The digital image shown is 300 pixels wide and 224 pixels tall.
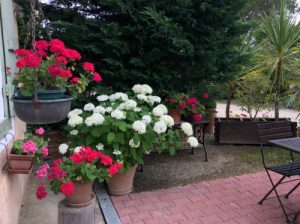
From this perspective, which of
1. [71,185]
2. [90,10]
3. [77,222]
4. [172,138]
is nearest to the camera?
[71,185]

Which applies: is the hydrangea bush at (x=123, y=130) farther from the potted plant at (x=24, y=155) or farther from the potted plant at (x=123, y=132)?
the potted plant at (x=24, y=155)

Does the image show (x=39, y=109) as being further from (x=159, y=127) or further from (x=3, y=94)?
(x=159, y=127)

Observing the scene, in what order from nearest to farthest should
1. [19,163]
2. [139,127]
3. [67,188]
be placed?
[67,188]
[19,163]
[139,127]

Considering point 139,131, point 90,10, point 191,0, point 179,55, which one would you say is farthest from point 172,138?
point 90,10

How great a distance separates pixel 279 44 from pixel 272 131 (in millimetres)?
2397

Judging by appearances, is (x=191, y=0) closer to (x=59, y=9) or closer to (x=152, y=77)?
(x=152, y=77)

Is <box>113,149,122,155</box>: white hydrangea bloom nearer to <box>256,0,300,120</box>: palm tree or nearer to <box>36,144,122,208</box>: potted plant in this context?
<box>36,144,122,208</box>: potted plant

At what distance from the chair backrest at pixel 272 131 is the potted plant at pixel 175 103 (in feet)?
4.09

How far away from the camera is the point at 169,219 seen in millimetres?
2641

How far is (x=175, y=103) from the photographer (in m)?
3.91

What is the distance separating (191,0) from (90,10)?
4.20 feet

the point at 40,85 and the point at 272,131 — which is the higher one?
the point at 40,85

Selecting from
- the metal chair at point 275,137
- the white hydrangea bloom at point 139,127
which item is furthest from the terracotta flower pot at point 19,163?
the metal chair at point 275,137

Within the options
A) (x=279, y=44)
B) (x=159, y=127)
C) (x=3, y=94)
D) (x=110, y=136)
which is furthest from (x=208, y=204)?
(x=279, y=44)
